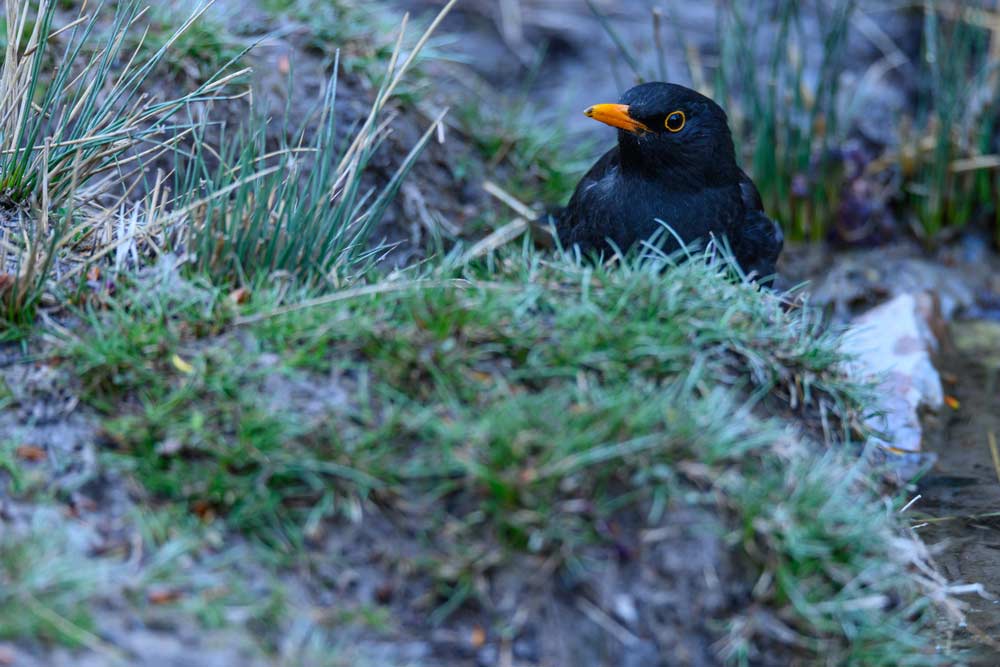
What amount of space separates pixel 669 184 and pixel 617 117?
33 centimetres

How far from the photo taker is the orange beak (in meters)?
3.79

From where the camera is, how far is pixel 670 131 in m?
3.95

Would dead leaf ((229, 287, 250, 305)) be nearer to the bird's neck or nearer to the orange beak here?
the orange beak

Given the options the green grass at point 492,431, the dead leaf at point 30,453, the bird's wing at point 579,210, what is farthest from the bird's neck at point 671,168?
the dead leaf at point 30,453

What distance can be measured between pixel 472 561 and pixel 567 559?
213mm

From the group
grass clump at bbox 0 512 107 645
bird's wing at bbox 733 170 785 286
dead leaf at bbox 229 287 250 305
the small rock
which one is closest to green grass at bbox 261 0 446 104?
bird's wing at bbox 733 170 785 286

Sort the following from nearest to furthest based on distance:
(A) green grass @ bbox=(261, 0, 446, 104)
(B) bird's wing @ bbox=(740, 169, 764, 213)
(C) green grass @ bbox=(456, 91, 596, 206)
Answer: (B) bird's wing @ bbox=(740, 169, 764, 213)
(A) green grass @ bbox=(261, 0, 446, 104)
(C) green grass @ bbox=(456, 91, 596, 206)

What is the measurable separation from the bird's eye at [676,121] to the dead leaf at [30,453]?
2322 mm

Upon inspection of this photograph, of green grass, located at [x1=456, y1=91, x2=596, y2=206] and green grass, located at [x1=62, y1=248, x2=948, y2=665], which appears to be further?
green grass, located at [x1=456, y1=91, x2=596, y2=206]

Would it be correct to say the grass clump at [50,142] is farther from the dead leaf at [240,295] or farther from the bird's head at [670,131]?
the bird's head at [670,131]

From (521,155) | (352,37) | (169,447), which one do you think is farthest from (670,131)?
(169,447)

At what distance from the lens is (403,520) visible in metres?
2.59

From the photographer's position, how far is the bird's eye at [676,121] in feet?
12.9

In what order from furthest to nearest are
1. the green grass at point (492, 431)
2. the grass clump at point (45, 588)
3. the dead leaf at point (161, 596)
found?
the green grass at point (492, 431) → the dead leaf at point (161, 596) → the grass clump at point (45, 588)
